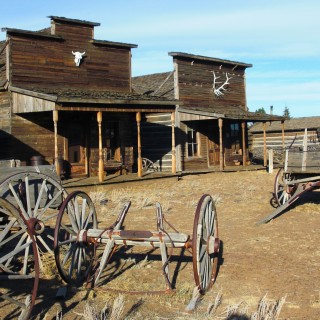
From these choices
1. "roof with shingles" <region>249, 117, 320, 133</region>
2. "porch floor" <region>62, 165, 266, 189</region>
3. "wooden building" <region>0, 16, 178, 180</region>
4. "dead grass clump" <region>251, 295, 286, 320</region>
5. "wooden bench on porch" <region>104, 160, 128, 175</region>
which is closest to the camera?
"dead grass clump" <region>251, 295, 286, 320</region>

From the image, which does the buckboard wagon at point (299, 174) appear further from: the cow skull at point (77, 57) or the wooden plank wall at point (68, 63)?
the cow skull at point (77, 57)

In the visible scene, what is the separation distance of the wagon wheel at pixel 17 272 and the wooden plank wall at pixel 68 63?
10321 mm

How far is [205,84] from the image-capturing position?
25.0 m

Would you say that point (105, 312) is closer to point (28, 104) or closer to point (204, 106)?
point (28, 104)

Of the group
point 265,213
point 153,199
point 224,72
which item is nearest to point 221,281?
point 265,213

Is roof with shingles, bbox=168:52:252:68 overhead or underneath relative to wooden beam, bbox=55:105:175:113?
overhead

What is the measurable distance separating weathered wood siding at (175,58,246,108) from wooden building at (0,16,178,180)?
330 centimetres

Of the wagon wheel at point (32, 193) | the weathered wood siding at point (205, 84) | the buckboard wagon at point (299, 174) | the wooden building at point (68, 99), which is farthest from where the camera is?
the weathered wood siding at point (205, 84)

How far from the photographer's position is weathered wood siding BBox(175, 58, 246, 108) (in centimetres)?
2372

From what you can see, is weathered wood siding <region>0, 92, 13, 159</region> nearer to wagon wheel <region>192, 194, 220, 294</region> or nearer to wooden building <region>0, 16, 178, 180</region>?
wooden building <region>0, 16, 178, 180</region>

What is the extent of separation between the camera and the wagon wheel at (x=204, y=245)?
602 centimetres

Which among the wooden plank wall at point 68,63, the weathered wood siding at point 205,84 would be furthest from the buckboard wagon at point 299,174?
the weathered wood siding at point 205,84

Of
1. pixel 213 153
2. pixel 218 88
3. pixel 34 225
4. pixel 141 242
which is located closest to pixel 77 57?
pixel 218 88

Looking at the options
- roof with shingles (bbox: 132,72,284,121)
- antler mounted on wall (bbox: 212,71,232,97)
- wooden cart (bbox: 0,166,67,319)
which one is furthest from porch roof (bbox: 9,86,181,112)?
wooden cart (bbox: 0,166,67,319)
